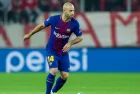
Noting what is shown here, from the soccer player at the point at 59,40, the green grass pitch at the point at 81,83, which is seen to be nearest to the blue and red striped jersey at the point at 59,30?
the soccer player at the point at 59,40

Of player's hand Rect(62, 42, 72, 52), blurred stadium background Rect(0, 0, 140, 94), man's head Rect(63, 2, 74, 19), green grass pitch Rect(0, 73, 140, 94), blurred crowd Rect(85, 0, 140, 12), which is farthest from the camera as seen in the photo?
blurred crowd Rect(85, 0, 140, 12)

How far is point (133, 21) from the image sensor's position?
982 inches

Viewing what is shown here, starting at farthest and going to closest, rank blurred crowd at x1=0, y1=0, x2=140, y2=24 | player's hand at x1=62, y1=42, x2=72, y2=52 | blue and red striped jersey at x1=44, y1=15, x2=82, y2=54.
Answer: blurred crowd at x1=0, y1=0, x2=140, y2=24 < blue and red striped jersey at x1=44, y1=15, x2=82, y2=54 < player's hand at x1=62, y1=42, x2=72, y2=52

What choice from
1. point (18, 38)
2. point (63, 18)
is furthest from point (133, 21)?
point (63, 18)

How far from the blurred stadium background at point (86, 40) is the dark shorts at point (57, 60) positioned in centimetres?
716

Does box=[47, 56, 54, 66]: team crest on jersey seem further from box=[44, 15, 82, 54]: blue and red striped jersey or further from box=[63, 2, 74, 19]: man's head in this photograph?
box=[63, 2, 74, 19]: man's head

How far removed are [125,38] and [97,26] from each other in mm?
1117

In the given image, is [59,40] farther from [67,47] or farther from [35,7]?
[35,7]

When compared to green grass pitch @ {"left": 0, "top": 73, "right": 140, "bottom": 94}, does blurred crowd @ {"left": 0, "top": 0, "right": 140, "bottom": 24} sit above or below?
above

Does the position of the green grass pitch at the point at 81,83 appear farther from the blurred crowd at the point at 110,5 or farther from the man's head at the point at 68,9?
the blurred crowd at the point at 110,5

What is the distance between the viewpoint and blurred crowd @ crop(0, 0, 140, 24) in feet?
79.8

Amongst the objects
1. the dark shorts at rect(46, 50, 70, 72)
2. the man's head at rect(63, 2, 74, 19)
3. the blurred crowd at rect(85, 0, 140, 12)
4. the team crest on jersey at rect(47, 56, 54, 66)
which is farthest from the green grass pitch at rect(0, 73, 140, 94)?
the blurred crowd at rect(85, 0, 140, 12)

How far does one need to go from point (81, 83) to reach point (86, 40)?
5.91 meters

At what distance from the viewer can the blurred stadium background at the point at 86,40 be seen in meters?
23.3
